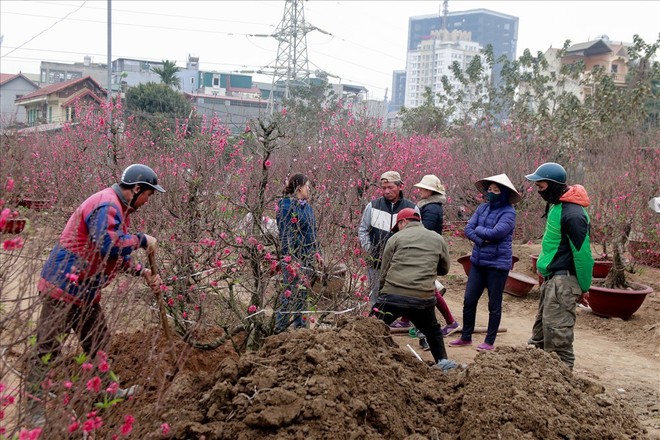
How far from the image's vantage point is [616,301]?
8617 mm

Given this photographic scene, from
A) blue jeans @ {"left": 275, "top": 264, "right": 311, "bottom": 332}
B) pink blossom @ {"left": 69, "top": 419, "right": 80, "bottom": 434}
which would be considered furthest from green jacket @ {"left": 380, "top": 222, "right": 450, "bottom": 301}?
pink blossom @ {"left": 69, "top": 419, "right": 80, "bottom": 434}

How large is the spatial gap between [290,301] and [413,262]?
113 cm

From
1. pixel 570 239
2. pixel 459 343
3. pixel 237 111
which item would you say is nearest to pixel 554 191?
pixel 570 239

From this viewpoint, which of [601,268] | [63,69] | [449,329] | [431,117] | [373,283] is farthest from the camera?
[63,69]

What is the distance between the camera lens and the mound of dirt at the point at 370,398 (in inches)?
144

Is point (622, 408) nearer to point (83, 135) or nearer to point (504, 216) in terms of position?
point (504, 216)

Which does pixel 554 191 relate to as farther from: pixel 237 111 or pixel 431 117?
pixel 431 117

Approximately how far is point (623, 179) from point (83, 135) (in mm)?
10385

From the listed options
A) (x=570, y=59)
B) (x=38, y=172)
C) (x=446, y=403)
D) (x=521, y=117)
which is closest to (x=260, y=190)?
(x=446, y=403)

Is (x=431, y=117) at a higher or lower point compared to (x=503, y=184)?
higher

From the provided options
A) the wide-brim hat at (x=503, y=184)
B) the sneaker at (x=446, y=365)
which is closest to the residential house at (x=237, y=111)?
the wide-brim hat at (x=503, y=184)

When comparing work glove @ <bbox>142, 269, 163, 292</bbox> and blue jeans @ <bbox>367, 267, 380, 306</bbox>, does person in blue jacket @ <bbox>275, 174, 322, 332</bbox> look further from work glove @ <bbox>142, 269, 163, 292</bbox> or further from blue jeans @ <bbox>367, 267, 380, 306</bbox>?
work glove @ <bbox>142, 269, 163, 292</bbox>

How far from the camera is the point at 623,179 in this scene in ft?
40.1

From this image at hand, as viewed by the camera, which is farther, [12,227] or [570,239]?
[570,239]
